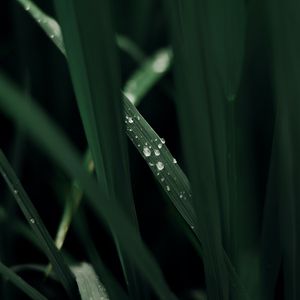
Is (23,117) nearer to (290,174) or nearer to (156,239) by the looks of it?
(290,174)

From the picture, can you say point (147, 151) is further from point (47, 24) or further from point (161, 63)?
point (161, 63)

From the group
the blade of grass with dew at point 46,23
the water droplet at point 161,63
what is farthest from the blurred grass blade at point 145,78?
the blade of grass with dew at point 46,23

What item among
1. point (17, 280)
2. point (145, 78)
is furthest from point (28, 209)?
point (145, 78)

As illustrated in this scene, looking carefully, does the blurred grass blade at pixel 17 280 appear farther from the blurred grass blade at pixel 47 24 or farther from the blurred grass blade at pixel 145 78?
the blurred grass blade at pixel 145 78

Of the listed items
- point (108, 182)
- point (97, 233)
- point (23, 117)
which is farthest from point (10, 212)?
point (23, 117)

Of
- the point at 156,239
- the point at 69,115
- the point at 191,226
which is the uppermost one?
the point at 69,115
